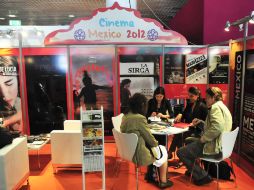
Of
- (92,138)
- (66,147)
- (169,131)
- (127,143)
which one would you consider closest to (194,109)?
(169,131)

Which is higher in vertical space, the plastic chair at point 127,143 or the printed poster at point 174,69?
the printed poster at point 174,69

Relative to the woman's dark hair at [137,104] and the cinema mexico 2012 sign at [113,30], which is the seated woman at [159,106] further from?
the woman's dark hair at [137,104]

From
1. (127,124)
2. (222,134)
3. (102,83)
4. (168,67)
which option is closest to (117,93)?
(102,83)

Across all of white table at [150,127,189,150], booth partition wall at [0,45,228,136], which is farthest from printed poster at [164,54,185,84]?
white table at [150,127,189,150]

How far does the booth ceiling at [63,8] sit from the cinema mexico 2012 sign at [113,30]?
12.2 feet

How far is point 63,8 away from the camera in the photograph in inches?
337

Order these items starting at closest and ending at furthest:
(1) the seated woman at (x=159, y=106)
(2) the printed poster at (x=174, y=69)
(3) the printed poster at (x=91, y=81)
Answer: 1. (1) the seated woman at (x=159, y=106)
2. (3) the printed poster at (x=91, y=81)
3. (2) the printed poster at (x=174, y=69)

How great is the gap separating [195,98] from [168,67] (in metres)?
1.60

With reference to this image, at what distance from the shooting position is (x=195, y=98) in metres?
4.36

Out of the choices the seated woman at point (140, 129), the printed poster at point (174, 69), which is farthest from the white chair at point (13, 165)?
the printed poster at point (174, 69)

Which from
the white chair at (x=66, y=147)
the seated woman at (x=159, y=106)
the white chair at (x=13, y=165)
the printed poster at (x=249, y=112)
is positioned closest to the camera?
the white chair at (x=13, y=165)

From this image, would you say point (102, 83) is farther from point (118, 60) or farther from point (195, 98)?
point (195, 98)

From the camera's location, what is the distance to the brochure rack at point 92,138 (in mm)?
3503

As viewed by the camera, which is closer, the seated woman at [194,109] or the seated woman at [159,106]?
the seated woman at [194,109]
